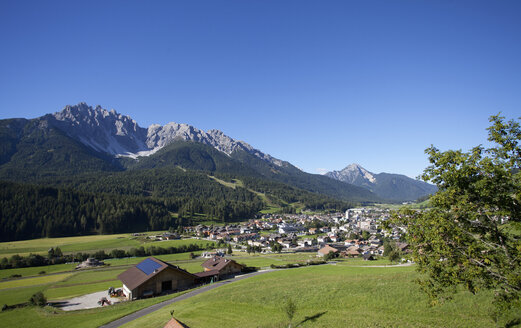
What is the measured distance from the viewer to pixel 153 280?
41.6 m

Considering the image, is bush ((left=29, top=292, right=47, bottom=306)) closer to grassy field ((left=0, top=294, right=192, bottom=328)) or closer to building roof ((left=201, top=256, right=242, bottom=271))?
grassy field ((left=0, top=294, right=192, bottom=328))

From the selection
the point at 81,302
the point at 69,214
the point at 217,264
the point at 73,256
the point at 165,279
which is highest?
the point at 69,214

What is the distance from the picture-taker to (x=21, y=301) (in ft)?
131

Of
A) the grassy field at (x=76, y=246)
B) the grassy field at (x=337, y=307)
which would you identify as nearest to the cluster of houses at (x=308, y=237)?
the grassy field at (x=76, y=246)

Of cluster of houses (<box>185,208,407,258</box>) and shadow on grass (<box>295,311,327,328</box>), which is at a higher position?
shadow on grass (<box>295,311,327,328</box>)

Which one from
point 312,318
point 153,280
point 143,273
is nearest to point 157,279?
point 153,280

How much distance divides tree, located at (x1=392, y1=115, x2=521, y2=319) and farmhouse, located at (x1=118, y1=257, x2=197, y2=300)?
39375 mm

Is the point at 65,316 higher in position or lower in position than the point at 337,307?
lower

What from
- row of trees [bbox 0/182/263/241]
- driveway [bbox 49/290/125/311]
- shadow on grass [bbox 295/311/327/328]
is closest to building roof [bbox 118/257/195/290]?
driveway [bbox 49/290/125/311]

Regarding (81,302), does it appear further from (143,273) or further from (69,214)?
(69,214)

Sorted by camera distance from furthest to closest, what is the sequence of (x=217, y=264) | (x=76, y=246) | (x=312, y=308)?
(x=76, y=246) → (x=217, y=264) → (x=312, y=308)

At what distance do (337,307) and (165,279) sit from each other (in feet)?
102

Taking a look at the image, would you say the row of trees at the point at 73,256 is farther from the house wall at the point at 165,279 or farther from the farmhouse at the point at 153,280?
the house wall at the point at 165,279

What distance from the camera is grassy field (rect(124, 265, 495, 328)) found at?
56.8ft
